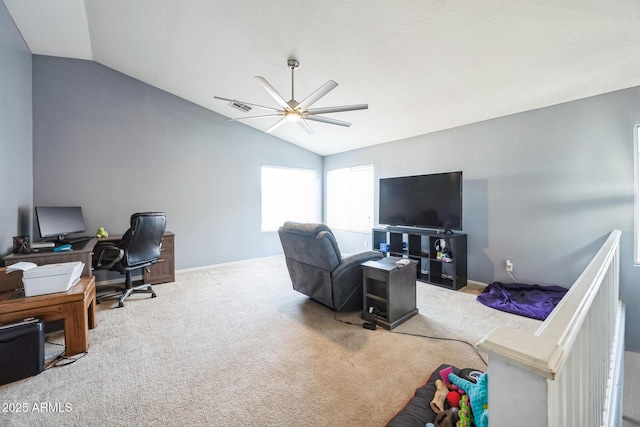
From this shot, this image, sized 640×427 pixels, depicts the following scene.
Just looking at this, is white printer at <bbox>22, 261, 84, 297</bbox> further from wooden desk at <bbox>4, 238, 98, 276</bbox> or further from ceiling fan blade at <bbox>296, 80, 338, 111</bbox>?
ceiling fan blade at <bbox>296, 80, 338, 111</bbox>

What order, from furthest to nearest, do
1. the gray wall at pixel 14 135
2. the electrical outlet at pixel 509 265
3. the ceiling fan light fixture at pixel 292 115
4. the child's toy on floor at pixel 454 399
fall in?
the electrical outlet at pixel 509 265 → the ceiling fan light fixture at pixel 292 115 → the gray wall at pixel 14 135 → the child's toy on floor at pixel 454 399

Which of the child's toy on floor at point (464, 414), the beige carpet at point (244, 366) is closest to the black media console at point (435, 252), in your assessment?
the beige carpet at point (244, 366)

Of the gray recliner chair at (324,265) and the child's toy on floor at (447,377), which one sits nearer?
the child's toy on floor at (447,377)

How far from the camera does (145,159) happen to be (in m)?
4.04

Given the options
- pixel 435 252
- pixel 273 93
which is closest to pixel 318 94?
pixel 273 93

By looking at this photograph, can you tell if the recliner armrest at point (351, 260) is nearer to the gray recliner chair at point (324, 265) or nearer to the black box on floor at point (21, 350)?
the gray recliner chair at point (324, 265)

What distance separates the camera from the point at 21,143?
9.39ft

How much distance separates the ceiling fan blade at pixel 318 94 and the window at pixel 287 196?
2843mm

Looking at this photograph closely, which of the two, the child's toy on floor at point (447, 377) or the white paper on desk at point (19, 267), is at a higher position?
the white paper on desk at point (19, 267)

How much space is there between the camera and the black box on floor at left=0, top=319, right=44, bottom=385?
1.69m

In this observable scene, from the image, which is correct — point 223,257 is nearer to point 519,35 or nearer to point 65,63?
point 65,63

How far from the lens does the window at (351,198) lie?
215 inches

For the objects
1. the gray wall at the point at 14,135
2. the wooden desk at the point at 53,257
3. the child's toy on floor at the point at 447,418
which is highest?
the gray wall at the point at 14,135

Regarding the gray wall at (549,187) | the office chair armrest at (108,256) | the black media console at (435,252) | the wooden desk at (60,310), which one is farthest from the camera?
the black media console at (435,252)
